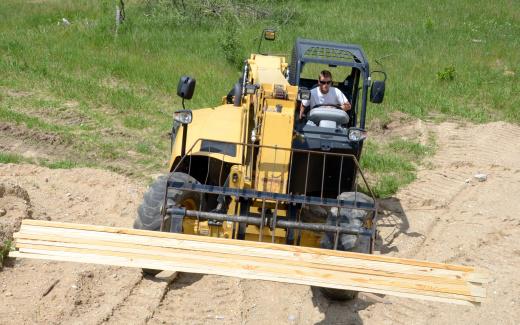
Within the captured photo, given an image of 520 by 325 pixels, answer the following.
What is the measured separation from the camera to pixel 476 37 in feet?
71.4

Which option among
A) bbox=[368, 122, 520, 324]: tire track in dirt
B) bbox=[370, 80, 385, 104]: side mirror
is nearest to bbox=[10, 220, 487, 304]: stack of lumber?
bbox=[368, 122, 520, 324]: tire track in dirt

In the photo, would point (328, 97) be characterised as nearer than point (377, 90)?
No

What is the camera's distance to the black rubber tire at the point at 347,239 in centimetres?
638

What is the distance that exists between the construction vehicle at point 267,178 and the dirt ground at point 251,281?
1.85 ft

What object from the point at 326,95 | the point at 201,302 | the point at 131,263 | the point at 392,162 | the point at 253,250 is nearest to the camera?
the point at 131,263

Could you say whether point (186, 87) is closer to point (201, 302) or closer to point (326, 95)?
point (326, 95)

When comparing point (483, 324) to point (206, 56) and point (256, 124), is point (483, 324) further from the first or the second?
point (206, 56)

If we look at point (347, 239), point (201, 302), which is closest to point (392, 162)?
point (347, 239)

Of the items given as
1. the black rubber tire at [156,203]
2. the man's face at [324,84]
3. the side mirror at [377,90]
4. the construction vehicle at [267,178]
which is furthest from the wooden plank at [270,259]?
the man's face at [324,84]

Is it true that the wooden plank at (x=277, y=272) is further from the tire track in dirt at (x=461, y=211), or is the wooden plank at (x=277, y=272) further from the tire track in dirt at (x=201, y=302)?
the tire track in dirt at (x=461, y=211)

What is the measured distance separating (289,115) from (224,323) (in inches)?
78.6

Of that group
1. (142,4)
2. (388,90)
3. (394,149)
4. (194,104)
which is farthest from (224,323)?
(142,4)

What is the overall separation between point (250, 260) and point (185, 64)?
1166cm

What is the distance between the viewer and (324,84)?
8.44 metres
